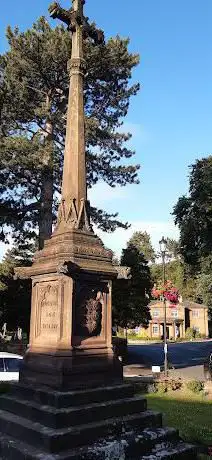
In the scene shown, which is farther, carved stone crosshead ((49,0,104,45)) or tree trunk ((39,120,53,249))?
tree trunk ((39,120,53,249))

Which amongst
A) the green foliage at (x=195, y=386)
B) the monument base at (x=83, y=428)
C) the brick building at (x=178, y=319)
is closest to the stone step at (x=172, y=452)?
the monument base at (x=83, y=428)

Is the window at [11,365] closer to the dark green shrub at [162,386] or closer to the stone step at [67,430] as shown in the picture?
the dark green shrub at [162,386]

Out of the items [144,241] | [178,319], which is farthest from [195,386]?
[144,241]

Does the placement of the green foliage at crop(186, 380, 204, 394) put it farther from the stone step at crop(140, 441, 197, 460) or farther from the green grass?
the stone step at crop(140, 441, 197, 460)

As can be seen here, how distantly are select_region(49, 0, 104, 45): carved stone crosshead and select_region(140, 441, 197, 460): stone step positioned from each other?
8.71m

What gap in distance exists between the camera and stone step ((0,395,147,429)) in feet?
21.7

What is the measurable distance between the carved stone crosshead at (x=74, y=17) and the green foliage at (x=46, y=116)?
10.3 meters

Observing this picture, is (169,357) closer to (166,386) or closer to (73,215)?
(166,386)

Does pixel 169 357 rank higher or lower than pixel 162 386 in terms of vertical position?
lower

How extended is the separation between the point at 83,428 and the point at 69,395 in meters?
0.57

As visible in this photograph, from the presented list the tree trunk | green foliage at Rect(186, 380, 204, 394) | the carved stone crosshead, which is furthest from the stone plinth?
the tree trunk

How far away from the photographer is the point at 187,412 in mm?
12445

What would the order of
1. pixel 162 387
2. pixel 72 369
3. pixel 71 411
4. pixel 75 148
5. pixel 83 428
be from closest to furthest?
pixel 83 428
pixel 71 411
pixel 72 369
pixel 75 148
pixel 162 387

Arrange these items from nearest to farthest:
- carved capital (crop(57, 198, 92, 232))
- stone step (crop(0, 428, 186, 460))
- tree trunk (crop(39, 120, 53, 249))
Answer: stone step (crop(0, 428, 186, 460)), carved capital (crop(57, 198, 92, 232)), tree trunk (crop(39, 120, 53, 249))
